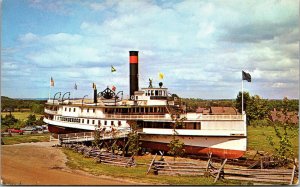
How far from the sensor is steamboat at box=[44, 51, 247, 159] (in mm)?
22109

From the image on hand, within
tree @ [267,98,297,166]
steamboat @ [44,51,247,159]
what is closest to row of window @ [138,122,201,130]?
steamboat @ [44,51,247,159]

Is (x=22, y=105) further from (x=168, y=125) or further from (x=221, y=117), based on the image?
(x=221, y=117)

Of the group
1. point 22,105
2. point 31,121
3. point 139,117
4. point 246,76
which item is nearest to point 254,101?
point 246,76

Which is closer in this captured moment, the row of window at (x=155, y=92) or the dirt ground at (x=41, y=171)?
the dirt ground at (x=41, y=171)

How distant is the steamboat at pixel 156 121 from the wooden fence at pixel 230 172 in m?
5.79

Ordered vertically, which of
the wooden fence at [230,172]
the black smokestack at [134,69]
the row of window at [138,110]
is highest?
the black smokestack at [134,69]

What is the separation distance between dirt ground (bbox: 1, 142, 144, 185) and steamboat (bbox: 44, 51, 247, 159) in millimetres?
5430

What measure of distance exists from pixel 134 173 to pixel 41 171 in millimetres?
3993

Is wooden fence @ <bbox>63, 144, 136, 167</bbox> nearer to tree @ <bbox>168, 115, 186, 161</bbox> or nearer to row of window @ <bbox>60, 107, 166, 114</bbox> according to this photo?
tree @ <bbox>168, 115, 186, 161</bbox>

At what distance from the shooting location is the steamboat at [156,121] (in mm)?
22109

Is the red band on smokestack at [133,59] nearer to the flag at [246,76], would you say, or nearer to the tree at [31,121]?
the flag at [246,76]

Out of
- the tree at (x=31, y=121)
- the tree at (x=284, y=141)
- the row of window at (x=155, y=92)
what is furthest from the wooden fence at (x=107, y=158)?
the tree at (x=31, y=121)

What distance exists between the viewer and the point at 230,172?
50.8ft

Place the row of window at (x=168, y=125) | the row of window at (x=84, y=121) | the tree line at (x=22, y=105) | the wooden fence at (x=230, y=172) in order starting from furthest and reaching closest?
the tree line at (x=22, y=105), the row of window at (x=84, y=121), the row of window at (x=168, y=125), the wooden fence at (x=230, y=172)
